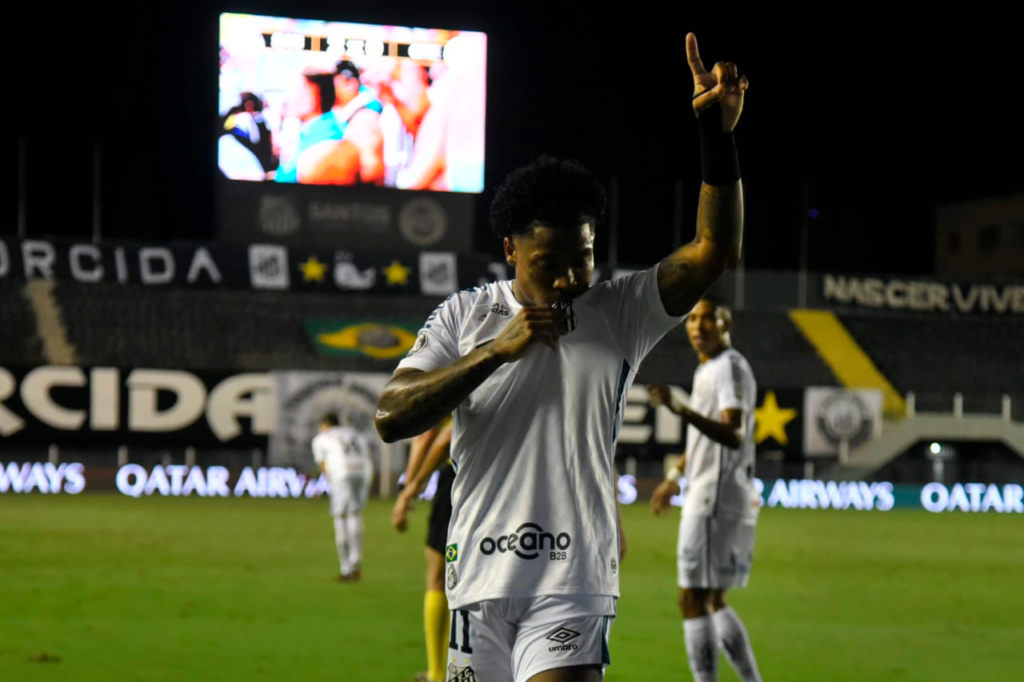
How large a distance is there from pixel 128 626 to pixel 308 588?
2874 mm

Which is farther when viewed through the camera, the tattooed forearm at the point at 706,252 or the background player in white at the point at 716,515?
the background player in white at the point at 716,515

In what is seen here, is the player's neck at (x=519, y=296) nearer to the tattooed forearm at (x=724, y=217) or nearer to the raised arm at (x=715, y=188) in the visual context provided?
the raised arm at (x=715, y=188)

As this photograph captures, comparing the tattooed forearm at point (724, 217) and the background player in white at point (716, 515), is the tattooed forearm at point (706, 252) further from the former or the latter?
the background player in white at point (716, 515)

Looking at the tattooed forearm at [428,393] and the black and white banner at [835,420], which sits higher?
the tattooed forearm at [428,393]

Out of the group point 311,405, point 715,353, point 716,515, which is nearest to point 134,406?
point 311,405

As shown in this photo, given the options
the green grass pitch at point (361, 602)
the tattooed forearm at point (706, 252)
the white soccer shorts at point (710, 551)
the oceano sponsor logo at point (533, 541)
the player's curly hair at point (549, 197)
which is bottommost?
the green grass pitch at point (361, 602)

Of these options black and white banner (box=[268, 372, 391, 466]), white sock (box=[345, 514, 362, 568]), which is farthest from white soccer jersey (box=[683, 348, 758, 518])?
black and white banner (box=[268, 372, 391, 466])

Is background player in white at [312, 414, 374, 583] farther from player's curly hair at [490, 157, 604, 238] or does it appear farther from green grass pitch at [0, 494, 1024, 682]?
player's curly hair at [490, 157, 604, 238]

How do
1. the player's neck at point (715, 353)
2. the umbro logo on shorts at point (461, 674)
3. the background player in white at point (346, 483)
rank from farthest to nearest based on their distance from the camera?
the background player in white at point (346, 483)
the player's neck at point (715, 353)
the umbro logo on shorts at point (461, 674)

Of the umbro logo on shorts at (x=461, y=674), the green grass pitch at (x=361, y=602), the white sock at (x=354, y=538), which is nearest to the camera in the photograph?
the umbro logo on shorts at (x=461, y=674)

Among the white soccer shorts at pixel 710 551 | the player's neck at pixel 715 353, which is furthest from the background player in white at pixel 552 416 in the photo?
the player's neck at pixel 715 353

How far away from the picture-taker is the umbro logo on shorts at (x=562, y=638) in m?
3.38

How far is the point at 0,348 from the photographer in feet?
103

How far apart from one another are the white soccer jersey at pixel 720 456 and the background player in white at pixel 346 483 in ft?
22.2
